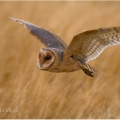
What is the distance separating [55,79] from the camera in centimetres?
355

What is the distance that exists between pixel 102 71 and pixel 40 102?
65cm

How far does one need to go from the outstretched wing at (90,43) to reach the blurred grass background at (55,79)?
52cm

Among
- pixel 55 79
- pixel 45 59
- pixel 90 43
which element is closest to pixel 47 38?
pixel 45 59

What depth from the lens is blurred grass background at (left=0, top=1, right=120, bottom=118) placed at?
3.22 metres

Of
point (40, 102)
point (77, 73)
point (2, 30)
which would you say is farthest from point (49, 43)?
point (2, 30)

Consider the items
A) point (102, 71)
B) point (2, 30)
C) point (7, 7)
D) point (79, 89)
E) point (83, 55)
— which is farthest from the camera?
point (7, 7)

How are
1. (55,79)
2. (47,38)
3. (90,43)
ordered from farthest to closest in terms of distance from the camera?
(55,79), (47,38), (90,43)

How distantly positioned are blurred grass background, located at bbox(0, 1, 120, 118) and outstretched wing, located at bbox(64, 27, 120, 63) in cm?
52

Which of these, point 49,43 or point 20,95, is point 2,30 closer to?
point 20,95

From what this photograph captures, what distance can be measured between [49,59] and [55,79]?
34.8 inches

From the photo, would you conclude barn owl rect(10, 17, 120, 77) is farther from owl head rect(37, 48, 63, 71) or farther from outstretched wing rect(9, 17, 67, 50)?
outstretched wing rect(9, 17, 67, 50)

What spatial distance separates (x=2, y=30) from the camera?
4.21 meters

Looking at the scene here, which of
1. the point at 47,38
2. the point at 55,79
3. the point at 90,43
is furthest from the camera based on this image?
the point at 55,79

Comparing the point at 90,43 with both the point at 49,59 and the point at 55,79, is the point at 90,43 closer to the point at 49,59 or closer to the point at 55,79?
the point at 49,59
